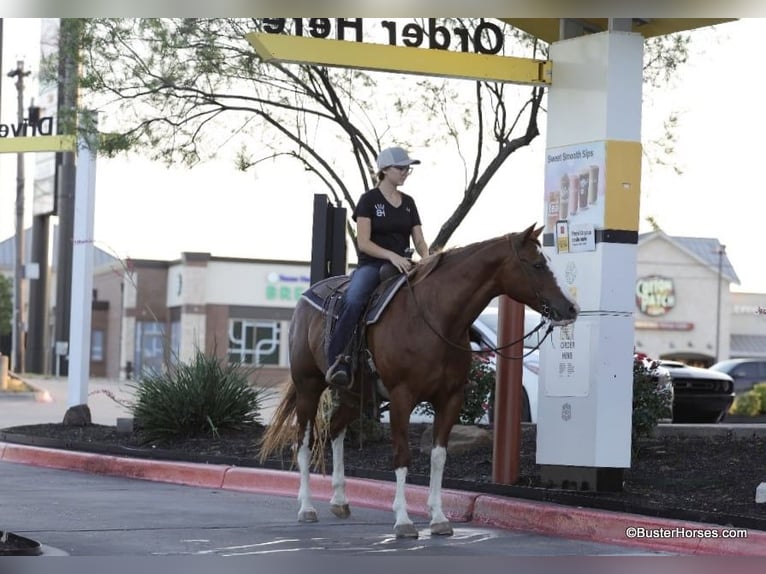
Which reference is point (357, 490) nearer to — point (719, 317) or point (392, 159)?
point (392, 159)

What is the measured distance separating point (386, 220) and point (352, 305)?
2.32ft

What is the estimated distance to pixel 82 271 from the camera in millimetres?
18578

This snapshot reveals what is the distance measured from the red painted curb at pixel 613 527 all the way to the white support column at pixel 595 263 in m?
0.66

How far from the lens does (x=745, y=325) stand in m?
97.3

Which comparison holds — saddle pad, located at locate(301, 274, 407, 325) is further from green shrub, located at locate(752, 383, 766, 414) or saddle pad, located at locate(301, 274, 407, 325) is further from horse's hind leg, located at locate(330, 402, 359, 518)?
green shrub, located at locate(752, 383, 766, 414)

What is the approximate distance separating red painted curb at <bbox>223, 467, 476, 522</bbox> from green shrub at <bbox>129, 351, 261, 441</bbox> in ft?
7.14

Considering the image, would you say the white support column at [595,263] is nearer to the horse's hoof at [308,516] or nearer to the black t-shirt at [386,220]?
the black t-shirt at [386,220]

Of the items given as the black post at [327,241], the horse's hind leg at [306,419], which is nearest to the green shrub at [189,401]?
the black post at [327,241]

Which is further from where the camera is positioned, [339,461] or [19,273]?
[19,273]

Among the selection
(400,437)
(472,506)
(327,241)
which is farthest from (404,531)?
(327,241)

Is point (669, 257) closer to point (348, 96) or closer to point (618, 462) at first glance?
point (348, 96)

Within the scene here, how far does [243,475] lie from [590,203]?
15.8ft

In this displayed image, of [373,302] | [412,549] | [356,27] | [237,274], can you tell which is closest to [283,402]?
[373,302]

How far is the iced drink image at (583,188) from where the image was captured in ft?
37.1
